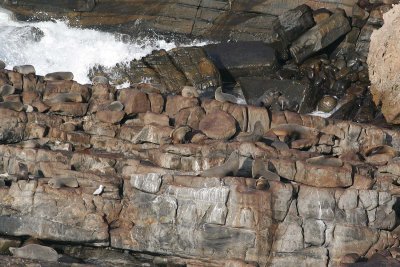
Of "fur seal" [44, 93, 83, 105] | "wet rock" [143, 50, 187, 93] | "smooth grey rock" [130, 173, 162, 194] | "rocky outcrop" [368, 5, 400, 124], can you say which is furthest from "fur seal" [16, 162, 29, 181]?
"rocky outcrop" [368, 5, 400, 124]

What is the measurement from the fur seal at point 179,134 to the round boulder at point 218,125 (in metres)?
0.72

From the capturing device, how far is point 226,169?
60.3ft

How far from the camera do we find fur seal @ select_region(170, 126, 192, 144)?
1969 cm

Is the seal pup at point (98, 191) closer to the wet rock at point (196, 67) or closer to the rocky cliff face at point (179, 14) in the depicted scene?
the wet rock at point (196, 67)

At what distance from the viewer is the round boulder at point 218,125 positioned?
20516 millimetres

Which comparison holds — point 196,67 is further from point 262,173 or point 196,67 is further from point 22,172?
point 22,172

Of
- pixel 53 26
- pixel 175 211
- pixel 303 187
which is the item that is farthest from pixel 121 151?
pixel 53 26

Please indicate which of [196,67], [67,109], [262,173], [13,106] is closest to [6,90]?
[13,106]

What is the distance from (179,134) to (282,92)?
8950 millimetres

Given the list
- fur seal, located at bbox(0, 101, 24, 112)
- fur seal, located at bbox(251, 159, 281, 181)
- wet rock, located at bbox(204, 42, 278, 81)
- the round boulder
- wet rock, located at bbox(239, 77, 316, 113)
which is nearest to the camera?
fur seal, located at bbox(251, 159, 281, 181)

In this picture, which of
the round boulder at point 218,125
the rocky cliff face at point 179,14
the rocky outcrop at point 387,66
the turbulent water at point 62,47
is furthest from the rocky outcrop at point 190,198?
the rocky cliff face at point 179,14

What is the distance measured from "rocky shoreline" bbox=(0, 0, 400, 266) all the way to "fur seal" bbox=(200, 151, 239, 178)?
0.9 inches

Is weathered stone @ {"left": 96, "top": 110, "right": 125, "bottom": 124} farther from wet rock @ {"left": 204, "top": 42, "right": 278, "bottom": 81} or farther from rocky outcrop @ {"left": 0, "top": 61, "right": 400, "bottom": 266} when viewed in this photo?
wet rock @ {"left": 204, "top": 42, "right": 278, "bottom": 81}

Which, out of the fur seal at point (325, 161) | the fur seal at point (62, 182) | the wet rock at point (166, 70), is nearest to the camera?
the fur seal at point (62, 182)
